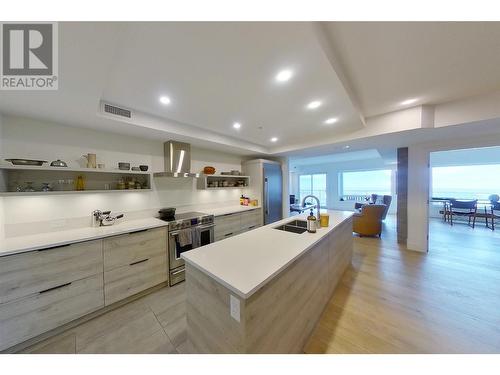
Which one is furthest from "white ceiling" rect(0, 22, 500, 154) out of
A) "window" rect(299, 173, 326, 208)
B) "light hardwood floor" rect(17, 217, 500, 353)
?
"window" rect(299, 173, 326, 208)

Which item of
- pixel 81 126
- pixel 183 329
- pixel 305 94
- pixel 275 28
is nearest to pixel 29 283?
pixel 183 329

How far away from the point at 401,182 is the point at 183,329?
5088 millimetres

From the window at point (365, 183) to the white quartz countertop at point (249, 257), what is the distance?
8718mm

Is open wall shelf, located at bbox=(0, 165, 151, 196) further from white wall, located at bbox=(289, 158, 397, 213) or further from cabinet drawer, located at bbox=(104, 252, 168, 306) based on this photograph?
white wall, located at bbox=(289, 158, 397, 213)

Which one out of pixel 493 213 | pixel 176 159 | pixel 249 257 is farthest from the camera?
pixel 493 213

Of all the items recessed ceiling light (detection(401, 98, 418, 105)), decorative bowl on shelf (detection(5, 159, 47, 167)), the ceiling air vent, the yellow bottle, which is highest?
recessed ceiling light (detection(401, 98, 418, 105))

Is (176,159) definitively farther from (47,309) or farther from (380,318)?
(380,318)

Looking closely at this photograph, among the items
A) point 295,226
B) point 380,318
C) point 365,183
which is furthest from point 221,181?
point 365,183

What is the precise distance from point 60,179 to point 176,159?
1.50m

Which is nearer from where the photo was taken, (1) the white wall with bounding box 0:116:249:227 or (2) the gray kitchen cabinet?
(1) the white wall with bounding box 0:116:249:227

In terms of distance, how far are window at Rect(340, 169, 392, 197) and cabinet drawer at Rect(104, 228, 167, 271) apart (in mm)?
9379

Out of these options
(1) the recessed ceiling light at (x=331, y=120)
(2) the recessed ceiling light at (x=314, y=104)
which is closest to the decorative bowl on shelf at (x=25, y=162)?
(2) the recessed ceiling light at (x=314, y=104)

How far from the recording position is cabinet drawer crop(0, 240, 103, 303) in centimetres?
152

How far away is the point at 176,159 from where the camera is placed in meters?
3.17
